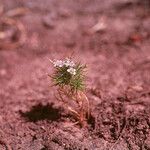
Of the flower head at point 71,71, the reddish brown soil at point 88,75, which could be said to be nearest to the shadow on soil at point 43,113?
the reddish brown soil at point 88,75

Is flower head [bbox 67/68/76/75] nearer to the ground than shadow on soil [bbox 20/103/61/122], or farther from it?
farther from it

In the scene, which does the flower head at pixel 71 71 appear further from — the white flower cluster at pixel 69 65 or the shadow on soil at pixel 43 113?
the shadow on soil at pixel 43 113

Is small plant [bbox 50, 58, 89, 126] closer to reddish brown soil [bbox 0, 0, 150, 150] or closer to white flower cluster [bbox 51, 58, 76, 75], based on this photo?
white flower cluster [bbox 51, 58, 76, 75]

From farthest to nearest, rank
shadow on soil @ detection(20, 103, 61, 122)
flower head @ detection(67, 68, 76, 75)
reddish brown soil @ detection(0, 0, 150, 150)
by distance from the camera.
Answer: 1. shadow on soil @ detection(20, 103, 61, 122)
2. reddish brown soil @ detection(0, 0, 150, 150)
3. flower head @ detection(67, 68, 76, 75)

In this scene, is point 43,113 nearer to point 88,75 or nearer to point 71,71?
point 71,71

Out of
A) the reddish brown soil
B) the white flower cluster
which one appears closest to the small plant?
the white flower cluster

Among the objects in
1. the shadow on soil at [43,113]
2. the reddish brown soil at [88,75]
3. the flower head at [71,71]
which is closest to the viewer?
the flower head at [71,71]

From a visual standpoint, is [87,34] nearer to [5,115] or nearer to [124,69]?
[124,69]
